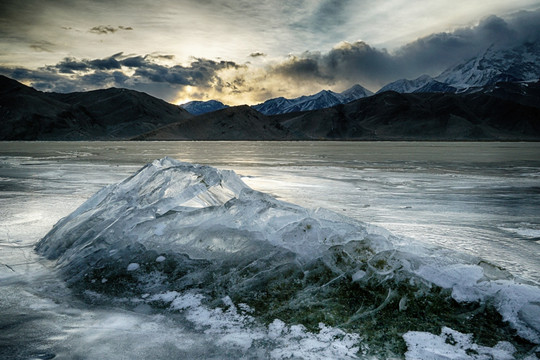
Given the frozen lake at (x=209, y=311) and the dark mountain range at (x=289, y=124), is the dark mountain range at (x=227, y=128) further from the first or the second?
the frozen lake at (x=209, y=311)

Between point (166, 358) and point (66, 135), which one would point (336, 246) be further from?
point (66, 135)

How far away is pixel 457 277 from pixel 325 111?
18881 centimetres

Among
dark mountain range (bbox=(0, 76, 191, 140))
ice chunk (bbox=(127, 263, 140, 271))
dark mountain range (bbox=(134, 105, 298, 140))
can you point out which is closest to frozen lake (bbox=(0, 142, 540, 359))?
ice chunk (bbox=(127, 263, 140, 271))

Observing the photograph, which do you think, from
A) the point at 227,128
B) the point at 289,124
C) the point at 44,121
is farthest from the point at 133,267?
the point at 289,124

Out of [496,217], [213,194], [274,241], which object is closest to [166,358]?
[274,241]

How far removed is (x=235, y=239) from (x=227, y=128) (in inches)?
5631

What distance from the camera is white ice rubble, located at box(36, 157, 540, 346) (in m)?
3.02

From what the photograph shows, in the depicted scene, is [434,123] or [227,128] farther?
[434,123]

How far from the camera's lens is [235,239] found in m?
3.91

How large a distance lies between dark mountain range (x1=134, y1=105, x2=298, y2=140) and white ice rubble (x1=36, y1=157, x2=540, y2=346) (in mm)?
134703

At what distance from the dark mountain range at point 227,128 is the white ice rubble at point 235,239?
13470 centimetres

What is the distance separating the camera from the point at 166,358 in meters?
2.36

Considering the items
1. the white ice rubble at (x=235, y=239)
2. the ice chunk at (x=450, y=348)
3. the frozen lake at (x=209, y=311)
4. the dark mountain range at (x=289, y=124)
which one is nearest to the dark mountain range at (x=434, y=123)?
the dark mountain range at (x=289, y=124)

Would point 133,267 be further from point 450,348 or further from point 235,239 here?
point 450,348
